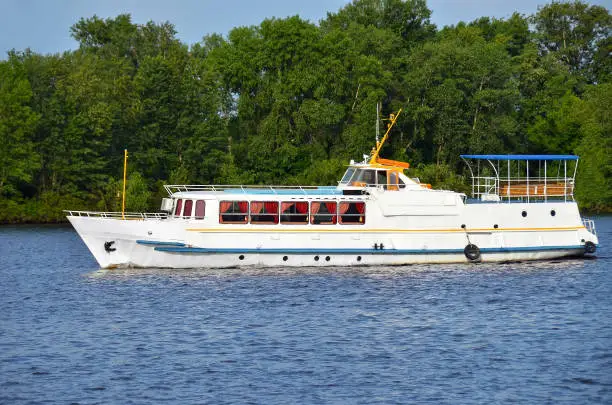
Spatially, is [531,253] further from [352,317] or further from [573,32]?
[573,32]

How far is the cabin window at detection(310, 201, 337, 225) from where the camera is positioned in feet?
156

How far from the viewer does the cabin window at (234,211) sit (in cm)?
4709

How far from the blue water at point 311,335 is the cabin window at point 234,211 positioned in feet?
7.73

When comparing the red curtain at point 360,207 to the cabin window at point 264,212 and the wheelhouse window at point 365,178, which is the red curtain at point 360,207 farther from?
the cabin window at point 264,212

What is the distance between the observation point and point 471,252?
160 feet

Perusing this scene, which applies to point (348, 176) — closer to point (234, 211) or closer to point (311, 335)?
point (234, 211)

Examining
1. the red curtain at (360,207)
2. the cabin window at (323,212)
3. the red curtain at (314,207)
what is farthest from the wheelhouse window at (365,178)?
the red curtain at (314,207)

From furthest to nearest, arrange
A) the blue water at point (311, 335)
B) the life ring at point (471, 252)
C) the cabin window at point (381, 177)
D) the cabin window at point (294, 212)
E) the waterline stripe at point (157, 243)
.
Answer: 1. the cabin window at point (381, 177)
2. the life ring at point (471, 252)
3. the cabin window at point (294, 212)
4. the waterline stripe at point (157, 243)
5. the blue water at point (311, 335)

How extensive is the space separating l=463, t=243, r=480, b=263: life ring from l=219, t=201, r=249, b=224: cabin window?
1067 cm

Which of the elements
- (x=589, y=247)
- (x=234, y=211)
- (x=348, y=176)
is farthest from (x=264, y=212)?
(x=589, y=247)

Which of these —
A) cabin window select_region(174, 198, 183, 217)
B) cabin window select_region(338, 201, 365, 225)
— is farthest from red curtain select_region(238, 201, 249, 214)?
cabin window select_region(338, 201, 365, 225)

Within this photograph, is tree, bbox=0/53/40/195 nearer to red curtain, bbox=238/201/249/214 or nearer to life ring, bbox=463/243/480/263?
red curtain, bbox=238/201/249/214

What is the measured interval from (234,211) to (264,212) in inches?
55.2

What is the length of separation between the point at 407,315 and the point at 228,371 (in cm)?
1008
